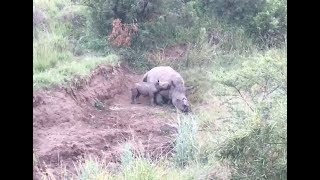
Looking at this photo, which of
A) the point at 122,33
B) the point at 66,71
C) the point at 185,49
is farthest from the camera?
the point at 185,49

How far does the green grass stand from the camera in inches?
161

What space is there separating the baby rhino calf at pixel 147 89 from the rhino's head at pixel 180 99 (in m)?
0.08

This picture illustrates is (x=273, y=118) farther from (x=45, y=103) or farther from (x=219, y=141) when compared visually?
(x=45, y=103)

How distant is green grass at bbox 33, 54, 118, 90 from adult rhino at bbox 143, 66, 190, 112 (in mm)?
522

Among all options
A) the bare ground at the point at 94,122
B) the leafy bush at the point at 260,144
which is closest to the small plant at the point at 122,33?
the bare ground at the point at 94,122

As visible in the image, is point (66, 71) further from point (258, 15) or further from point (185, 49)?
point (258, 15)

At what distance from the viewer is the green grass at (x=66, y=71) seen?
410cm

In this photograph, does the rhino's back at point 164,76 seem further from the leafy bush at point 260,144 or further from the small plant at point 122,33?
the leafy bush at point 260,144

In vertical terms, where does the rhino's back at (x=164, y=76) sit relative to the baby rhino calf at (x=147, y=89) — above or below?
above

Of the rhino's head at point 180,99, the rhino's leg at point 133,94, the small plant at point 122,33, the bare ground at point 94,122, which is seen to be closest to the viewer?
the bare ground at point 94,122

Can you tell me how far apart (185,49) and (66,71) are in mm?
1627

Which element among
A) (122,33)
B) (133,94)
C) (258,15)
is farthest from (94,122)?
(258,15)

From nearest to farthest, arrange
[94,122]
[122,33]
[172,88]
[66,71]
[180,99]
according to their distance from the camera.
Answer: [94,122], [66,71], [180,99], [172,88], [122,33]

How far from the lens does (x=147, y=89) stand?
4.67m
